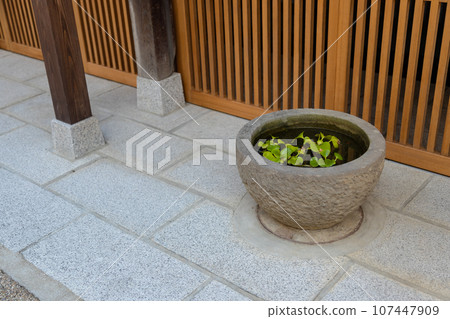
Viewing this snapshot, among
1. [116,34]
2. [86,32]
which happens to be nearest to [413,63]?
[116,34]

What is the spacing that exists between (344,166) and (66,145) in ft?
9.28

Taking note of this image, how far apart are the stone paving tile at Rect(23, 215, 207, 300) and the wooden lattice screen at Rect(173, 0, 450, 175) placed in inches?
86.4

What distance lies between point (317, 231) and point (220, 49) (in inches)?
96.4

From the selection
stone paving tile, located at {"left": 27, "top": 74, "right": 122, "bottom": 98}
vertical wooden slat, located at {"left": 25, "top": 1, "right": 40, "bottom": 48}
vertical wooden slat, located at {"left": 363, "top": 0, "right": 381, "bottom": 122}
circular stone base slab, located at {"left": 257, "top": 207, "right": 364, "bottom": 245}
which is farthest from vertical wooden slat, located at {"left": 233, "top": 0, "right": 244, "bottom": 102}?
vertical wooden slat, located at {"left": 25, "top": 1, "right": 40, "bottom": 48}

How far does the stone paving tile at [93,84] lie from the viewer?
6.50 meters

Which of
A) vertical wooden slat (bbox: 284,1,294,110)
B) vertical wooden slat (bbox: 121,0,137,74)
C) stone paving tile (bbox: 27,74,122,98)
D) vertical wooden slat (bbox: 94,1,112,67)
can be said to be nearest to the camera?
vertical wooden slat (bbox: 284,1,294,110)

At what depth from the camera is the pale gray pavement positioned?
134 inches

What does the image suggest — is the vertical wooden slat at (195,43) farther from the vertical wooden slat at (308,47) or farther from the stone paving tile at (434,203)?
the stone paving tile at (434,203)

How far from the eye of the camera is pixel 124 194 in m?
4.46

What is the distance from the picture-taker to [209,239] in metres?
3.86

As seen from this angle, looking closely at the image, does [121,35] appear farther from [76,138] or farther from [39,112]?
[76,138]

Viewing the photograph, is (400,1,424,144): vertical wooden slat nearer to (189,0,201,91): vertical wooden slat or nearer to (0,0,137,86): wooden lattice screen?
(189,0,201,91): vertical wooden slat

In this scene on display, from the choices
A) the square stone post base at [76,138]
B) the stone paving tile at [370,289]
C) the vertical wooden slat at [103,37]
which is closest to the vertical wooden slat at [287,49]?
the square stone post base at [76,138]
